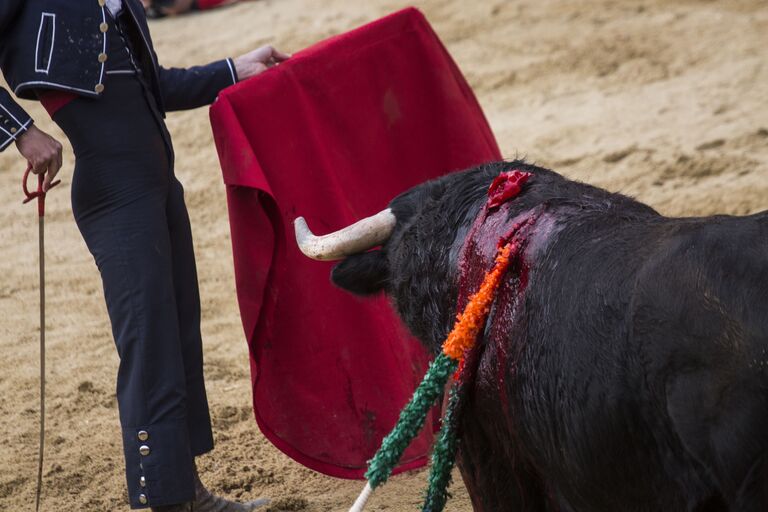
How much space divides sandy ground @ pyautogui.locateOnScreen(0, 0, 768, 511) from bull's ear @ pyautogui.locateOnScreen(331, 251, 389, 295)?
2.98 ft

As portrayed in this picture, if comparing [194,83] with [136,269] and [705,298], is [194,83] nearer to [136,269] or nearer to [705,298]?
[136,269]

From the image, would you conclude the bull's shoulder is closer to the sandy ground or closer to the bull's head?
the bull's head

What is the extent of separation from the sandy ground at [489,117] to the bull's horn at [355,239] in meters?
1.00

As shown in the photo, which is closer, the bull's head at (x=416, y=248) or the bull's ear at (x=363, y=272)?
the bull's head at (x=416, y=248)

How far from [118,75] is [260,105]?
0.55m

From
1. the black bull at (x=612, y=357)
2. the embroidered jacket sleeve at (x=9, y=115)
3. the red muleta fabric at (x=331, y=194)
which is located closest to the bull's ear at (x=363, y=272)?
the black bull at (x=612, y=357)

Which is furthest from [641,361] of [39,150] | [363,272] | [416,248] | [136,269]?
[39,150]

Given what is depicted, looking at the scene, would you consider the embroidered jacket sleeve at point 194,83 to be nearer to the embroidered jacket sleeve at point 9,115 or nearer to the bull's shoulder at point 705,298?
the embroidered jacket sleeve at point 9,115

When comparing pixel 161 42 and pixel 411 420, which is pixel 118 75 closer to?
pixel 411 420

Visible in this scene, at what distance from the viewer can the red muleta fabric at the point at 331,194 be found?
3.71m

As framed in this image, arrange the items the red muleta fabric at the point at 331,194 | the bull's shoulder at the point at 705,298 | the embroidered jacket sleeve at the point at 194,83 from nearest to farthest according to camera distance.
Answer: the bull's shoulder at the point at 705,298
the embroidered jacket sleeve at the point at 194,83
the red muleta fabric at the point at 331,194

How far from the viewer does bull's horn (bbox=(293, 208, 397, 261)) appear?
10.6ft

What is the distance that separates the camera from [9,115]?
3117 millimetres

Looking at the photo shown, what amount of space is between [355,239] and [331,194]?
659mm
